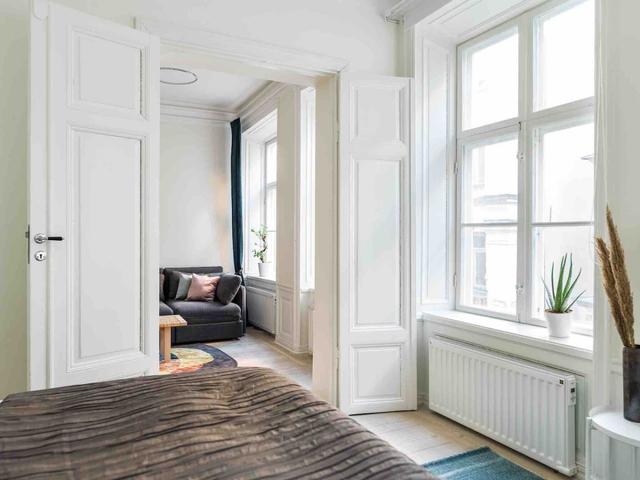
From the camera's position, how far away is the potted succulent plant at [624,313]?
69.6 inches

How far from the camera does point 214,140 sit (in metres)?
6.42

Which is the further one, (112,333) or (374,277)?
(374,277)

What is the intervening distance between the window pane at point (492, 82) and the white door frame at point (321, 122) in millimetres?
924

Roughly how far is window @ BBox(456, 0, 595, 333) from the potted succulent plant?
0.69 meters

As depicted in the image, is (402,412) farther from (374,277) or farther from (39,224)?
(39,224)

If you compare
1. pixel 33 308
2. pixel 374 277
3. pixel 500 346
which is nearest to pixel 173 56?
pixel 33 308

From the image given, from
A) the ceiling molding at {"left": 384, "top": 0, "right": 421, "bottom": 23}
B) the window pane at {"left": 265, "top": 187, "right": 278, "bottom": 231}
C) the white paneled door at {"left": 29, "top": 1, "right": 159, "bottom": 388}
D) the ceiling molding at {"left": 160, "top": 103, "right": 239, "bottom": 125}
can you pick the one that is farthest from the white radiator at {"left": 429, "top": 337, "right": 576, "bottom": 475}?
the ceiling molding at {"left": 160, "top": 103, "right": 239, "bottom": 125}

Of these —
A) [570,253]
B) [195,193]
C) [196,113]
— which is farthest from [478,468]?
[196,113]

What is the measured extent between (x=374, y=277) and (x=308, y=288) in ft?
5.37

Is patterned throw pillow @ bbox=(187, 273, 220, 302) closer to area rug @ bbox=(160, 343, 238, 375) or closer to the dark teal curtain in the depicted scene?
the dark teal curtain

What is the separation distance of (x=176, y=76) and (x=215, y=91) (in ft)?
2.06

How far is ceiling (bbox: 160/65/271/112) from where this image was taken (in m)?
5.12

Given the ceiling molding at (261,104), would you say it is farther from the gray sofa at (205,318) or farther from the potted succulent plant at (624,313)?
the potted succulent plant at (624,313)

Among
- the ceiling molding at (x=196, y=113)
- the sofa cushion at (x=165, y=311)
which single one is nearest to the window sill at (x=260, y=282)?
the sofa cushion at (x=165, y=311)
